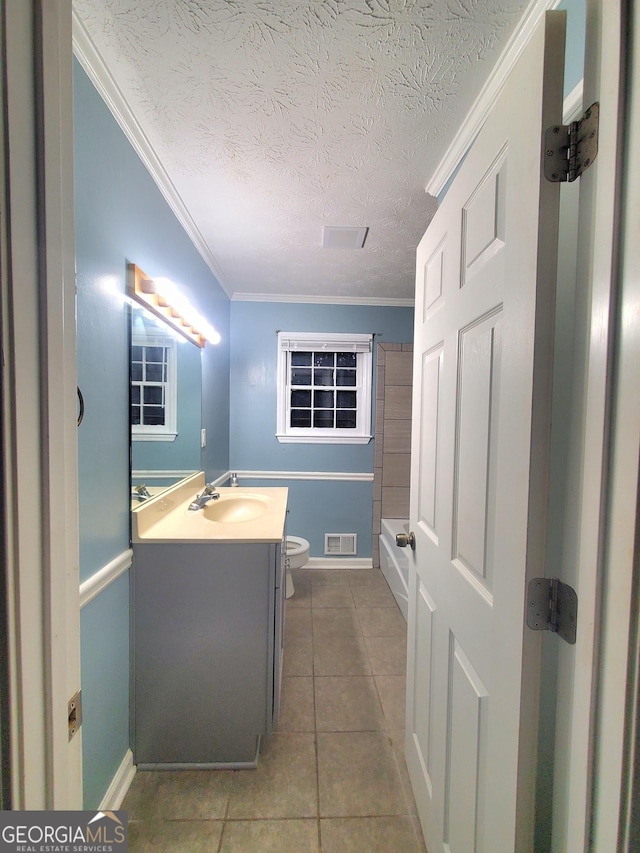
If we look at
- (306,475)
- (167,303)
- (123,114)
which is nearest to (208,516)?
(167,303)

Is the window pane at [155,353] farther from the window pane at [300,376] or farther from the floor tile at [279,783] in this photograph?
the floor tile at [279,783]

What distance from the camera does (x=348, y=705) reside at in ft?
5.03

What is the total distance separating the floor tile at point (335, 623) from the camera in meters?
2.05

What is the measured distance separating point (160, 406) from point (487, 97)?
166 cm

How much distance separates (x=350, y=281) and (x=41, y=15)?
7.57ft

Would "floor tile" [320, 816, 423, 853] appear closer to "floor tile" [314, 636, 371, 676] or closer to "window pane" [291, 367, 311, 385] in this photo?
"floor tile" [314, 636, 371, 676]

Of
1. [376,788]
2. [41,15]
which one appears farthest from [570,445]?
[376,788]

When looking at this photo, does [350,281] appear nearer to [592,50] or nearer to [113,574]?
[592,50]

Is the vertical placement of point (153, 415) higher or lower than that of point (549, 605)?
higher

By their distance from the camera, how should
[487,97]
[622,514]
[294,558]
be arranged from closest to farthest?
[622,514] → [487,97] → [294,558]

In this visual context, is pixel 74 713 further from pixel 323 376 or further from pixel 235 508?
pixel 323 376

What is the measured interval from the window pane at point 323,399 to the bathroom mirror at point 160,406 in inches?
48.5

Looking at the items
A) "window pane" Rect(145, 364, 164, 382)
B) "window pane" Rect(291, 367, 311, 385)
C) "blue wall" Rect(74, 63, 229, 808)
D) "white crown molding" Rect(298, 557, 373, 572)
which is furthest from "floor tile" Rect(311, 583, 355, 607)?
"window pane" Rect(145, 364, 164, 382)

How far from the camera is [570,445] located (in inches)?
20.0
